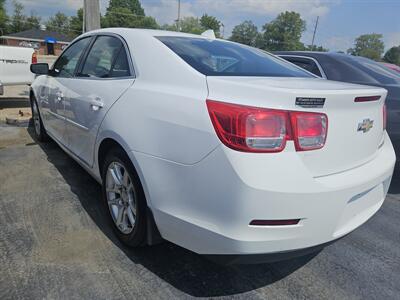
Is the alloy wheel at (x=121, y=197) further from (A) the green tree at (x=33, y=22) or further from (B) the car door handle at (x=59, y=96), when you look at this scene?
(A) the green tree at (x=33, y=22)

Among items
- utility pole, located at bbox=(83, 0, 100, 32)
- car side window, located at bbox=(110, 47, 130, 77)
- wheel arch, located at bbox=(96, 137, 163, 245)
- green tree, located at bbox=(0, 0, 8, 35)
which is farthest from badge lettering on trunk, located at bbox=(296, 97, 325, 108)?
green tree, located at bbox=(0, 0, 8, 35)

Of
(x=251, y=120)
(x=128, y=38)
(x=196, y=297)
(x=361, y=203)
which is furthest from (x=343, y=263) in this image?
(x=128, y=38)

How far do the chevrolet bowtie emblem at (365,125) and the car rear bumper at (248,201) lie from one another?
24cm

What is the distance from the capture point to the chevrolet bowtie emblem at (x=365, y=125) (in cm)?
202

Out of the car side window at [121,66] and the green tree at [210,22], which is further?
the green tree at [210,22]

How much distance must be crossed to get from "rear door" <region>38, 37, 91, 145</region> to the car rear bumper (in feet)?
6.25

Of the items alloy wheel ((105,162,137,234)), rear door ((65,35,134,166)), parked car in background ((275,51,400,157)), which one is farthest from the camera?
parked car in background ((275,51,400,157))

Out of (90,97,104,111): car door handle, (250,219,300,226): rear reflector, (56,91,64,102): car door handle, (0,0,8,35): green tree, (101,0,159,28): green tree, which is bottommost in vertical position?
(250,219,300,226): rear reflector

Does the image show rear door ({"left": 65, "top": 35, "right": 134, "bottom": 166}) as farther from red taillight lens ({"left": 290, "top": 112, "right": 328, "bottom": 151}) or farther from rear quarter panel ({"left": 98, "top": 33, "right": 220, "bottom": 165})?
red taillight lens ({"left": 290, "top": 112, "right": 328, "bottom": 151})

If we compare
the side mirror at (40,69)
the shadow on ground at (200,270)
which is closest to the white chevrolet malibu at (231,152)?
the shadow on ground at (200,270)

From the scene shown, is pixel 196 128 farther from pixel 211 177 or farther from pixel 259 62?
pixel 259 62

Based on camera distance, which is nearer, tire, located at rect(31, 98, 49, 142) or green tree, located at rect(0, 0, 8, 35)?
tire, located at rect(31, 98, 49, 142)

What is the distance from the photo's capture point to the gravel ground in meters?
2.10

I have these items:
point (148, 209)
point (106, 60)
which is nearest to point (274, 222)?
point (148, 209)
